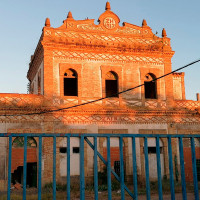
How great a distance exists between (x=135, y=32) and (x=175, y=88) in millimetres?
7053

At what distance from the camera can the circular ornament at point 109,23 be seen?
18850 millimetres

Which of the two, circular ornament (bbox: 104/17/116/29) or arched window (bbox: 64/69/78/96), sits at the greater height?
circular ornament (bbox: 104/17/116/29)

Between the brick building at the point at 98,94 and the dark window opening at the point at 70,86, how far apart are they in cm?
6

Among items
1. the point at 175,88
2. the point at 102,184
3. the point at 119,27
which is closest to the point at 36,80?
the point at 119,27

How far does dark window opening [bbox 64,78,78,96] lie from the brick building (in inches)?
2.4

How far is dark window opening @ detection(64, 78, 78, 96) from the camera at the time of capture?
18.0 metres

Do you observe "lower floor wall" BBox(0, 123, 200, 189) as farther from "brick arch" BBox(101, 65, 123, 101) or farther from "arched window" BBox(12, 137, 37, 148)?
"brick arch" BBox(101, 65, 123, 101)

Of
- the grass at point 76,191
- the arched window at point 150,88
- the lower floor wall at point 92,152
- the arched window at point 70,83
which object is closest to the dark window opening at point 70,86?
the arched window at point 70,83

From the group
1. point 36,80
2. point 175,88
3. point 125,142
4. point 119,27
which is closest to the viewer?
point 125,142

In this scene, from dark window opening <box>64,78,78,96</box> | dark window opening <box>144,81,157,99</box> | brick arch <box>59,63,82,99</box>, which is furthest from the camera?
dark window opening <box>144,81,157,99</box>

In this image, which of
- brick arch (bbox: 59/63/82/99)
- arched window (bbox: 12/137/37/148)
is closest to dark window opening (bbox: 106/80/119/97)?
brick arch (bbox: 59/63/82/99)

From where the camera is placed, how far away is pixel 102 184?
16484 mm

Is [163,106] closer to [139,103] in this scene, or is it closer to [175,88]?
[139,103]

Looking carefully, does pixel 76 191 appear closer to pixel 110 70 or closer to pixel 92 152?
pixel 92 152
